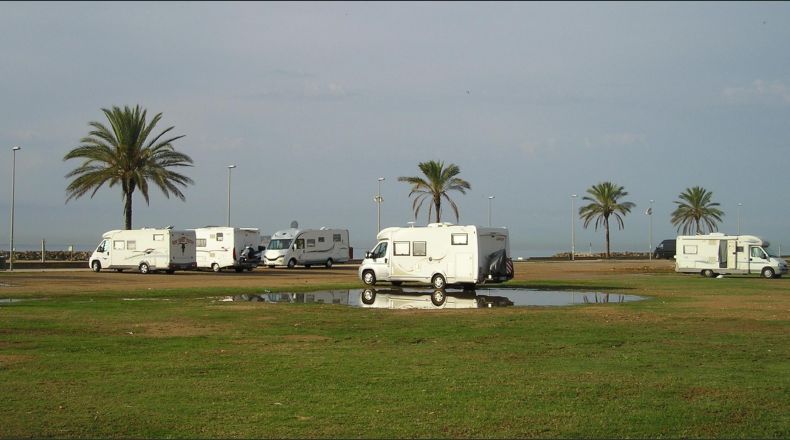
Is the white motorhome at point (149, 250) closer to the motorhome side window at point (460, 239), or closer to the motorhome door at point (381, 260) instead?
the motorhome door at point (381, 260)

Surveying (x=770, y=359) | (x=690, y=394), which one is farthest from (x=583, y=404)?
(x=770, y=359)

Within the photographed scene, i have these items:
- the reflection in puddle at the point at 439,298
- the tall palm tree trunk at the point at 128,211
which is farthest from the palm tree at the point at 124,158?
the reflection in puddle at the point at 439,298

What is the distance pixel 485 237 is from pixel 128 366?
20782 mm

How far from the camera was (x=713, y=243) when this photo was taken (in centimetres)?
4531

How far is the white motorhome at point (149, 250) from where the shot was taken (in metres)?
45.8

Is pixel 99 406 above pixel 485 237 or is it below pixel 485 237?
below

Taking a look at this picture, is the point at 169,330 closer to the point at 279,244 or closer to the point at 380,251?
the point at 380,251

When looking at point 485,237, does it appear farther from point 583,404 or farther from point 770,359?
point 583,404

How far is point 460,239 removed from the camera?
31.7 metres

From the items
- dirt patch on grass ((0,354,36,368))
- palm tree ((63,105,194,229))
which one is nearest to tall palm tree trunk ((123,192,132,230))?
palm tree ((63,105,194,229))

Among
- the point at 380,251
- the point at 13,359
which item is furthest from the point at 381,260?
the point at 13,359

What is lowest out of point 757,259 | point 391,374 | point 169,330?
point 391,374

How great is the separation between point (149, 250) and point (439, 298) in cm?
2326

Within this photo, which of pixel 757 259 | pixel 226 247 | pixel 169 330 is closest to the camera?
pixel 169 330
